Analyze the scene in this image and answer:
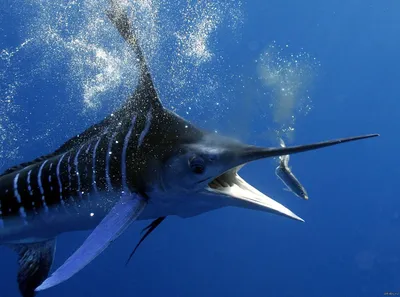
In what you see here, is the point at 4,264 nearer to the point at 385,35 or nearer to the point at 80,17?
the point at 80,17

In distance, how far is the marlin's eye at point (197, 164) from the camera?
289cm

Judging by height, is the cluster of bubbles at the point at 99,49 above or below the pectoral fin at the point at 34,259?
above

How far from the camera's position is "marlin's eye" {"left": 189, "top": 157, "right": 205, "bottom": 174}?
289 centimetres

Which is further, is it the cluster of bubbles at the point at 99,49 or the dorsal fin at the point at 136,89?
the cluster of bubbles at the point at 99,49

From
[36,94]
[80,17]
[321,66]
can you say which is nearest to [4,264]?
[36,94]

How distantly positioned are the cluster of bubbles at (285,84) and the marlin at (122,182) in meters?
16.5

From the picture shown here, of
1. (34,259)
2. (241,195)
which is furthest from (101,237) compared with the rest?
(34,259)

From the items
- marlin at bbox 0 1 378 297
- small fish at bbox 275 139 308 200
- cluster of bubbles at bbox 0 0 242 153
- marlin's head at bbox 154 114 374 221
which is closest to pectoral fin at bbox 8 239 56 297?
marlin at bbox 0 1 378 297

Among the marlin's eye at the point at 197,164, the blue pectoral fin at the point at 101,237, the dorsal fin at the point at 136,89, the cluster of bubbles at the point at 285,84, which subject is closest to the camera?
the blue pectoral fin at the point at 101,237

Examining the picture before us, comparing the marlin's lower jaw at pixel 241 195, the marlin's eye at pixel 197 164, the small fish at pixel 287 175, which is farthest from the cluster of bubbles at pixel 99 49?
the marlin's eye at pixel 197 164

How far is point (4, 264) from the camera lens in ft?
89.8

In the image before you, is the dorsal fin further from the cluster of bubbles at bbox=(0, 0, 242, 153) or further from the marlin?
the cluster of bubbles at bbox=(0, 0, 242, 153)

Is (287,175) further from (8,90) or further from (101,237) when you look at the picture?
(8,90)

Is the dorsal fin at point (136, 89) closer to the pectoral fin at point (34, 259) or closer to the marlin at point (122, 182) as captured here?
the marlin at point (122, 182)
